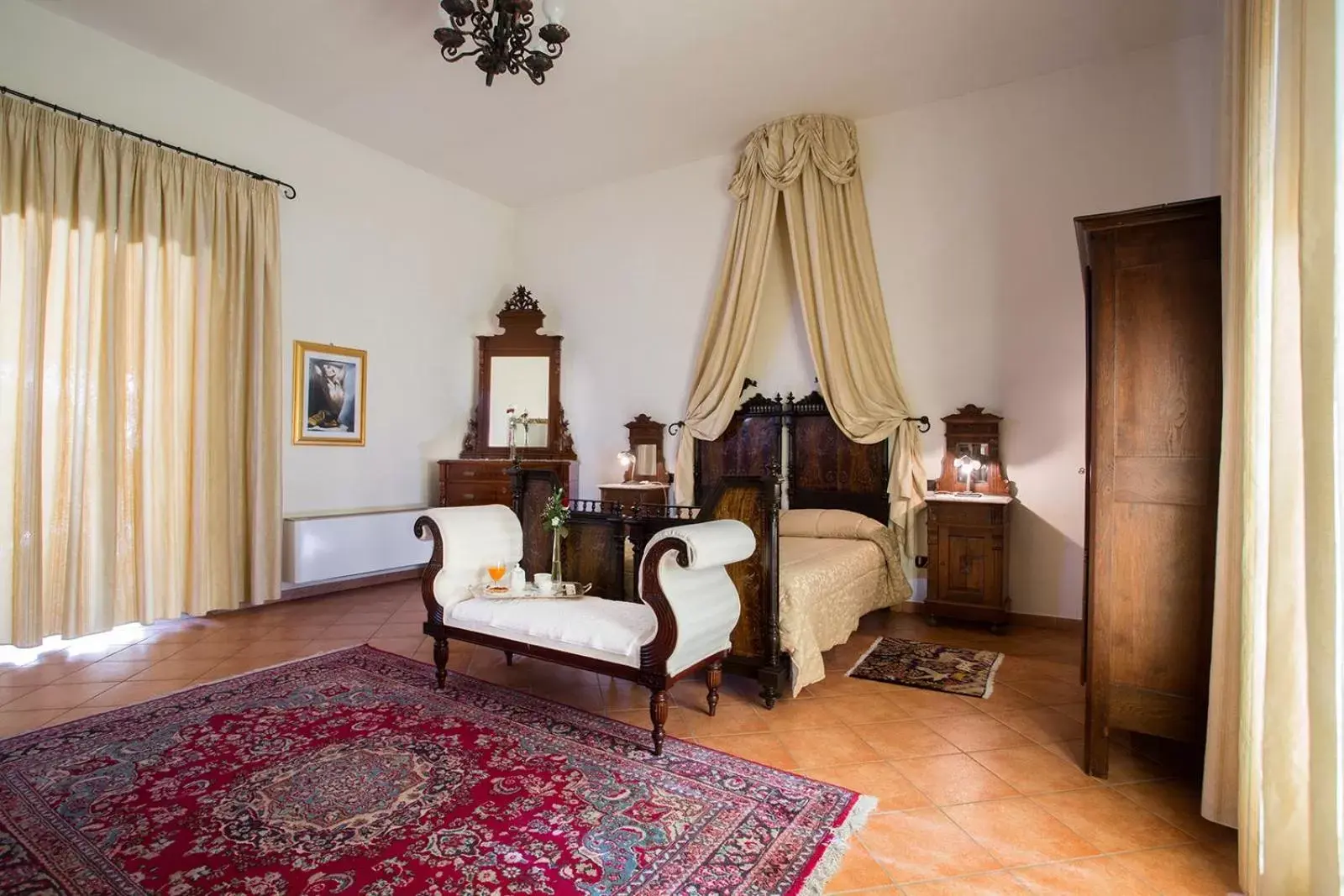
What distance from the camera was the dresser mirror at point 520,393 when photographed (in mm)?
6523

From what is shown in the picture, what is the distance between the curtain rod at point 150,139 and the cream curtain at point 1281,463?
578cm

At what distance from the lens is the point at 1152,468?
88.2 inches

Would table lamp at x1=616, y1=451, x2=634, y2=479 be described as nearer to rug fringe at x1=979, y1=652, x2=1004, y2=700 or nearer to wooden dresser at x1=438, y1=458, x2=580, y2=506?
wooden dresser at x1=438, y1=458, x2=580, y2=506

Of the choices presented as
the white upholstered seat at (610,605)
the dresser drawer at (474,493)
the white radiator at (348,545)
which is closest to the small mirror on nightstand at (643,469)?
the dresser drawer at (474,493)

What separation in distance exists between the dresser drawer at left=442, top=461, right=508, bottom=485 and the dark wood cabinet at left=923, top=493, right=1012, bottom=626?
3785 millimetres

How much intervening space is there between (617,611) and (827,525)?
2327mm

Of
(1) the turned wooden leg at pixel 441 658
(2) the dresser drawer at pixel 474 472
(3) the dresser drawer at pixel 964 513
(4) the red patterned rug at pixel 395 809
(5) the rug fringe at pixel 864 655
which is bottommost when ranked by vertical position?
(5) the rug fringe at pixel 864 655

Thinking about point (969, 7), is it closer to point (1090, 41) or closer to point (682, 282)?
point (1090, 41)

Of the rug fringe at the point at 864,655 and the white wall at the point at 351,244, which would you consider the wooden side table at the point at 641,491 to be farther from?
the rug fringe at the point at 864,655

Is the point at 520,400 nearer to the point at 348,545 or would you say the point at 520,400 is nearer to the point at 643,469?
the point at 643,469

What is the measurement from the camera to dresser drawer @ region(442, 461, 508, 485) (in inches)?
239

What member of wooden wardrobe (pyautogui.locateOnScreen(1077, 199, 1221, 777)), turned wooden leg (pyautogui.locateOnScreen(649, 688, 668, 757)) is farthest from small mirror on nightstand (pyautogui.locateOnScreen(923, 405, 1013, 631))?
turned wooden leg (pyautogui.locateOnScreen(649, 688, 668, 757))

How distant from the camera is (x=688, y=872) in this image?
1.76 metres

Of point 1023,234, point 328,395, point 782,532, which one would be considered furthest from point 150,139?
point 1023,234
